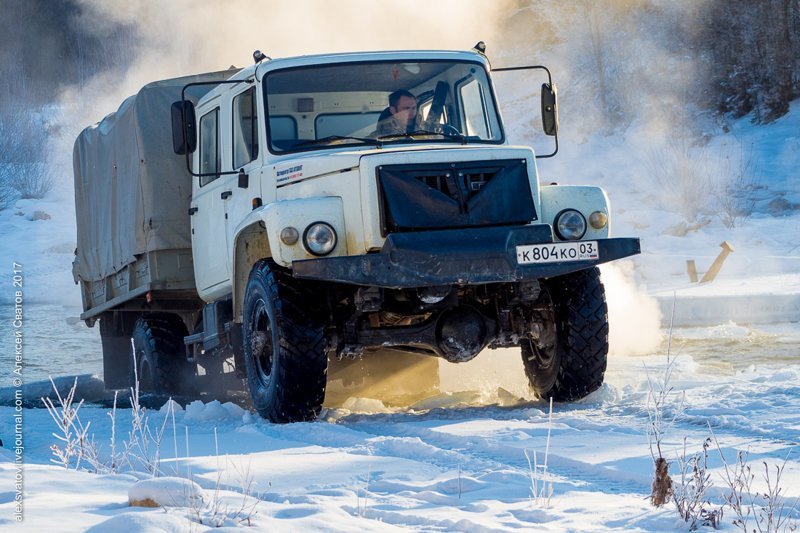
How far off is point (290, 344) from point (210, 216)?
243 centimetres

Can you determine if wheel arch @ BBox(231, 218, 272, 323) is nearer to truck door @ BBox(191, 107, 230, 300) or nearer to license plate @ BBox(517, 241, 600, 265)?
truck door @ BBox(191, 107, 230, 300)

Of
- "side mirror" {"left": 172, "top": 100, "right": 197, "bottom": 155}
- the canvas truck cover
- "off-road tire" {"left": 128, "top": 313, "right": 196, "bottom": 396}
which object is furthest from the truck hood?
"off-road tire" {"left": 128, "top": 313, "right": 196, "bottom": 396}

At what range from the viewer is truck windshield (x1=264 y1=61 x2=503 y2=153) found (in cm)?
895

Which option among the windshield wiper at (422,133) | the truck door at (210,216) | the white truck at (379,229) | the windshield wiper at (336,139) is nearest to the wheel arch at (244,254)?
the white truck at (379,229)

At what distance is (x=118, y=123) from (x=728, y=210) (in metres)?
22.9

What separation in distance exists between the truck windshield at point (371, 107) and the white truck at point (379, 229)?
0.01 m

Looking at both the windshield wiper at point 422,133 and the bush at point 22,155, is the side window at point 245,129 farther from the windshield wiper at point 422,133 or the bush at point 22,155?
the bush at point 22,155

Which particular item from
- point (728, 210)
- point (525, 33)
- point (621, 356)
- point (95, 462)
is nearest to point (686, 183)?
point (728, 210)

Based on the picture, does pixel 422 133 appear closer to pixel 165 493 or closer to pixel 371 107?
pixel 371 107

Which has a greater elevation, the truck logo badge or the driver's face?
the driver's face

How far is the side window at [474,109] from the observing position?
9203 mm

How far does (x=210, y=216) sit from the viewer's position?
1021 cm

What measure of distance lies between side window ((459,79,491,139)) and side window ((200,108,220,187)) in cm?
197

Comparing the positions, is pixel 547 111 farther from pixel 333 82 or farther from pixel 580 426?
pixel 580 426
